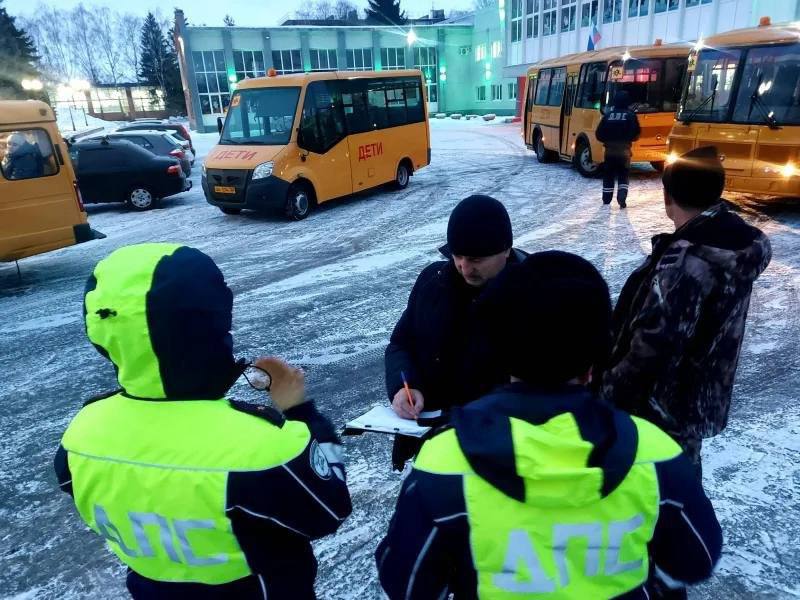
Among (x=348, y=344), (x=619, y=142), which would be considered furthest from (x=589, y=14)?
(x=348, y=344)

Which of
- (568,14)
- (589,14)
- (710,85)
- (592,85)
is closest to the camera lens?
(710,85)

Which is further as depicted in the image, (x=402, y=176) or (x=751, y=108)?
(x=402, y=176)

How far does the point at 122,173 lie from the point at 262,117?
384 cm

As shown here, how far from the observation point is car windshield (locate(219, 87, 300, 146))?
11070mm

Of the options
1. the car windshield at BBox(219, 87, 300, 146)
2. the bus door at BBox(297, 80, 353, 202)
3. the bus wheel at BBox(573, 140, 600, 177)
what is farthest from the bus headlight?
the bus wheel at BBox(573, 140, 600, 177)

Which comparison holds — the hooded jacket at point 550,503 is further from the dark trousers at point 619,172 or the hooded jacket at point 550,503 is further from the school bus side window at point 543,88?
the school bus side window at point 543,88

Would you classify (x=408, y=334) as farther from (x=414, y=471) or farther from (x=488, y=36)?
(x=488, y=36)

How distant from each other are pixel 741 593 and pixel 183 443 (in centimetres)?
251

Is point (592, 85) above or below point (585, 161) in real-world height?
above

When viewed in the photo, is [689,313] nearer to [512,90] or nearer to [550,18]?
[550,18]

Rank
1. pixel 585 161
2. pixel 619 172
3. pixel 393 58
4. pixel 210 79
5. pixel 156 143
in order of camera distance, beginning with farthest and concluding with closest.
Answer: pixel 393 58 → pixel 210 79 → pixel 156 143 → pixel 585 161 → pixel 619 172

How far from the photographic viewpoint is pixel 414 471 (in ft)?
3.92

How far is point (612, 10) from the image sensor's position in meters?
27.7

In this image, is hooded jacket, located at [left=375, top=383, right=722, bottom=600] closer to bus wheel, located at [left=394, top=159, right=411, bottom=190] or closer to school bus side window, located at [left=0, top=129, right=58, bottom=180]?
school bus side window, located at [left=0, top=129, right=58, bottom=180]
